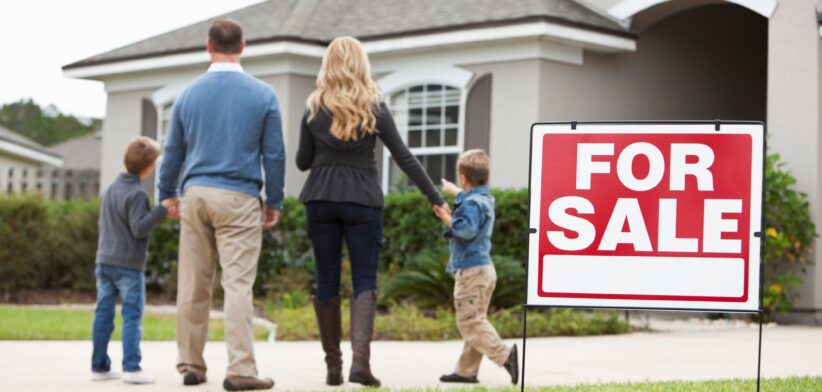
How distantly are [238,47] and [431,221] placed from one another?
6.99 m

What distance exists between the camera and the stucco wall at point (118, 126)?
64.1 feet

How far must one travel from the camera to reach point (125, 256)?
7562 millimetres

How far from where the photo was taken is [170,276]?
16312mm

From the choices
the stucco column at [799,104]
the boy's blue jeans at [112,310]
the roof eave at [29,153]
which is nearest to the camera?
the boy's blue jeans at [112,310]

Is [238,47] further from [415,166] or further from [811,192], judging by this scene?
[811,192]

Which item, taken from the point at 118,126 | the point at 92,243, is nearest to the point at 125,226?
the point at 92,243

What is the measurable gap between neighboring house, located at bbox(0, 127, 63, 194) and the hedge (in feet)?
50.1

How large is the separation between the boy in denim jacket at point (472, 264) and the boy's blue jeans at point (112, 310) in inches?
75.2

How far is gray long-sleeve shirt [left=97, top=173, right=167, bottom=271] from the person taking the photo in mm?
7547

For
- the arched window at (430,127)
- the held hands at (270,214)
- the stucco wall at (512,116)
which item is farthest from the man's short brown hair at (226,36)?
the arched window at (430,127)

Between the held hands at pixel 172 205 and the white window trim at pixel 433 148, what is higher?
the white window trim at pixel 433 148

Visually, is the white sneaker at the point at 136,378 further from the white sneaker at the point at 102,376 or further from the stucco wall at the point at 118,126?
the stucco wall at the point at 118,126

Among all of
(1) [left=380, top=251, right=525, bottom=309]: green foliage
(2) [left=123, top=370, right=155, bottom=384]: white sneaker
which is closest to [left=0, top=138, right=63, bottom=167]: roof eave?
(1) [left=380, top=251, right=525, bottom=309]: green foliage

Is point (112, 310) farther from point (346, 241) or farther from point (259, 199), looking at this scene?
point (346, 241)
